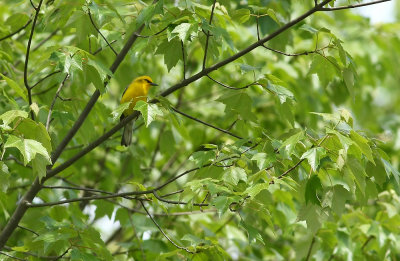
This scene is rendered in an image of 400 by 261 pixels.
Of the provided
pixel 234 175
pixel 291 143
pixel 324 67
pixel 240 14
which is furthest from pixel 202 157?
pixel 324 67

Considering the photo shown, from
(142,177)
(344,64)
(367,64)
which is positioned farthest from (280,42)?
(367,64)

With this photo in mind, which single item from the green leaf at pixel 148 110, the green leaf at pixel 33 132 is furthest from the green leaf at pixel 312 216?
the green leaf at pixel 33 132

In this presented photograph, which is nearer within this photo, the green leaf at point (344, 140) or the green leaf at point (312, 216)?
the green leaf at point (344, 140)

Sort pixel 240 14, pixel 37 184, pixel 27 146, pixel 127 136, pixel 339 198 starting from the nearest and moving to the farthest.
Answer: pixel 27 146 → pixel 339 198 → pixel 240 14 → pixel 37 184 → pixel 127 136

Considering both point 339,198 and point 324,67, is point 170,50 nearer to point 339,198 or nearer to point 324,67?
point 324,67

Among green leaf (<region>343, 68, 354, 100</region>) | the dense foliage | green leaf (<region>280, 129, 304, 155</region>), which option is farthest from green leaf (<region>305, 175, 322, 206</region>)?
green leaf (<region>343, 68, 354, 100</region>)

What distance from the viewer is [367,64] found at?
703cm

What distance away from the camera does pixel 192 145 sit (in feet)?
22.6

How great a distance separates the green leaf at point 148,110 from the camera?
323cm

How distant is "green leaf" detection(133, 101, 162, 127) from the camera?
3229 millimetres

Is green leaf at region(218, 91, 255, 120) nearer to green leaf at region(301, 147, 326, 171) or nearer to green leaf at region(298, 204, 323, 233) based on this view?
green leaf at region(298, 204, 323, 233)

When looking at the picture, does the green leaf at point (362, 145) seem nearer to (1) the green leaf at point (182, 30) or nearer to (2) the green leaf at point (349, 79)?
(2) the green leaf at point (349, 79)

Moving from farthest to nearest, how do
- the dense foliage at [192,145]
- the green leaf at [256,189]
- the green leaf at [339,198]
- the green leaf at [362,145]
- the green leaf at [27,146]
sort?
the green leaf at [339,198] → the dense foliage at [192,145] → the green leaf at [362,145] → the green leaf at [256,189] → the green leaf at [27,146]

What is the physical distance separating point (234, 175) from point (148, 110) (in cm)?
61
